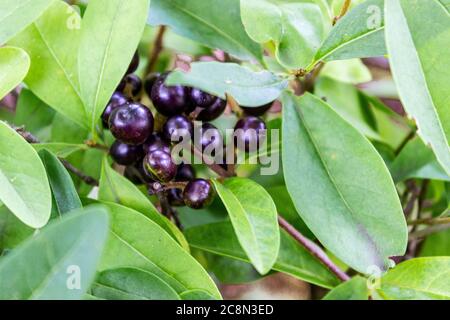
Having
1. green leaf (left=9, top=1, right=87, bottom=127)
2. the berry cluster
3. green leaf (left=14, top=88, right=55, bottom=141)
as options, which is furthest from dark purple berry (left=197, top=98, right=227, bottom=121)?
green leaf (left=14, top=88, right=55, bottom=141)

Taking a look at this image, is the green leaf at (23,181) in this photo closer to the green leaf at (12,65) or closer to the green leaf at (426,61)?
the green leaf at (12,65)

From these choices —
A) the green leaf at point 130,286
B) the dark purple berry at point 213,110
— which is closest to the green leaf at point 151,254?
the green leaf at point 130,286

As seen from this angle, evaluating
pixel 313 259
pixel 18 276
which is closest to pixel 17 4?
pixel 18 276

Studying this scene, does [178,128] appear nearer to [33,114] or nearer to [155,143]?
[155,143]

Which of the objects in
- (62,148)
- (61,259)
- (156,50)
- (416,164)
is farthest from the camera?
(156,50)

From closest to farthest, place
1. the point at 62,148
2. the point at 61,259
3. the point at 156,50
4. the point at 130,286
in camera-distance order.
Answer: the point at 61,259 → the point at 130,286 → the point at 62,148 → the point at 156,50

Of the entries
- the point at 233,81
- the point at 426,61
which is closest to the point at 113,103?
the point at 233,81
